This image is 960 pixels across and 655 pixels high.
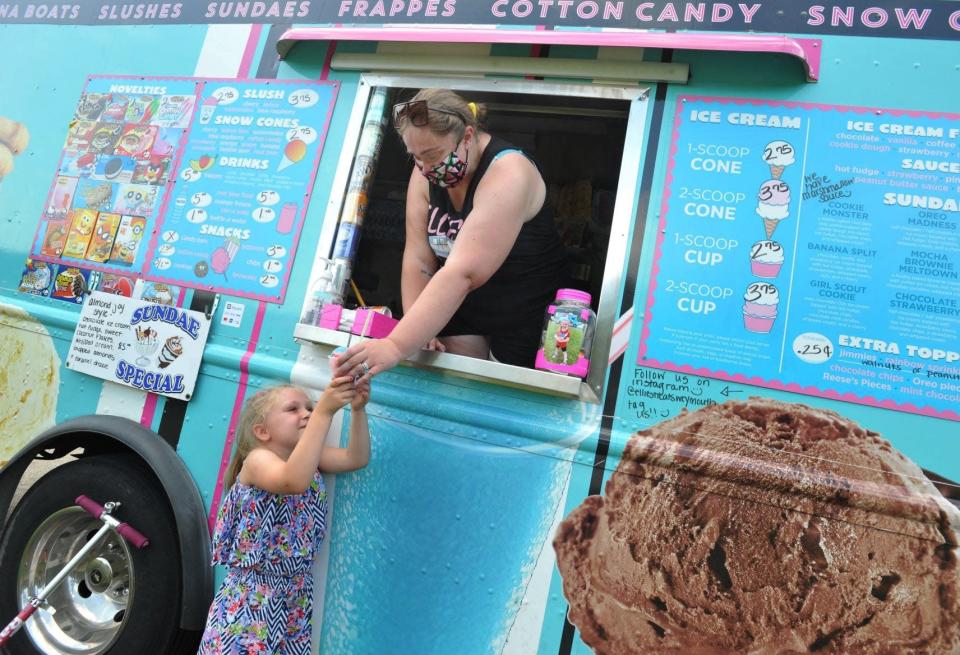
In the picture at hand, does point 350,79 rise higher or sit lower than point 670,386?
higher

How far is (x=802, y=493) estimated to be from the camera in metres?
1.57

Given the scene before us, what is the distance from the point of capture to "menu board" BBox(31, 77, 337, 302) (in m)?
2.27

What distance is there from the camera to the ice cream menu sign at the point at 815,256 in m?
1.63

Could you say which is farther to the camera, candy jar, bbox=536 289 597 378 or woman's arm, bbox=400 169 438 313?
woman's arm, bbox=400 169 438 313

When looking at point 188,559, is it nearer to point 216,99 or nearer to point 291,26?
point 216,99

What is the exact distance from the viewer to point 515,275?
7.23 ft

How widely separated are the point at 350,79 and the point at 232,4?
717 millimetres

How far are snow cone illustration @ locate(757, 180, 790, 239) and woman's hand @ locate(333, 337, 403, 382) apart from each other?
1.12 meters

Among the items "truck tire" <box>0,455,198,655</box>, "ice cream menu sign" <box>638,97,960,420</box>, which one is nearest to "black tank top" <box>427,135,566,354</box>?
"ice cream menu sign" <box>638,97,960,420</box>

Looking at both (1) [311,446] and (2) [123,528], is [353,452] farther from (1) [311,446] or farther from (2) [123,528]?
(2) [123,528]

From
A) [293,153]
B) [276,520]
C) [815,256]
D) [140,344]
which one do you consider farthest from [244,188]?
[815,256]

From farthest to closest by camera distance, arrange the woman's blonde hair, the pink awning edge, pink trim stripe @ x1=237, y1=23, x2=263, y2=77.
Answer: pink trim stripe @ x1=237, y1=23, x2=263, y2=77 < the woman's blonde hair < the pink awning edge

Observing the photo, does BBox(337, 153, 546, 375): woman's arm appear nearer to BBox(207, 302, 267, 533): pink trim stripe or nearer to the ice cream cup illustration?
BBox(207, 302, 267, 533): pink trim stripe

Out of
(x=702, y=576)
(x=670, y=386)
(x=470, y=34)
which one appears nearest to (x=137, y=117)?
(x=470, y=34)
